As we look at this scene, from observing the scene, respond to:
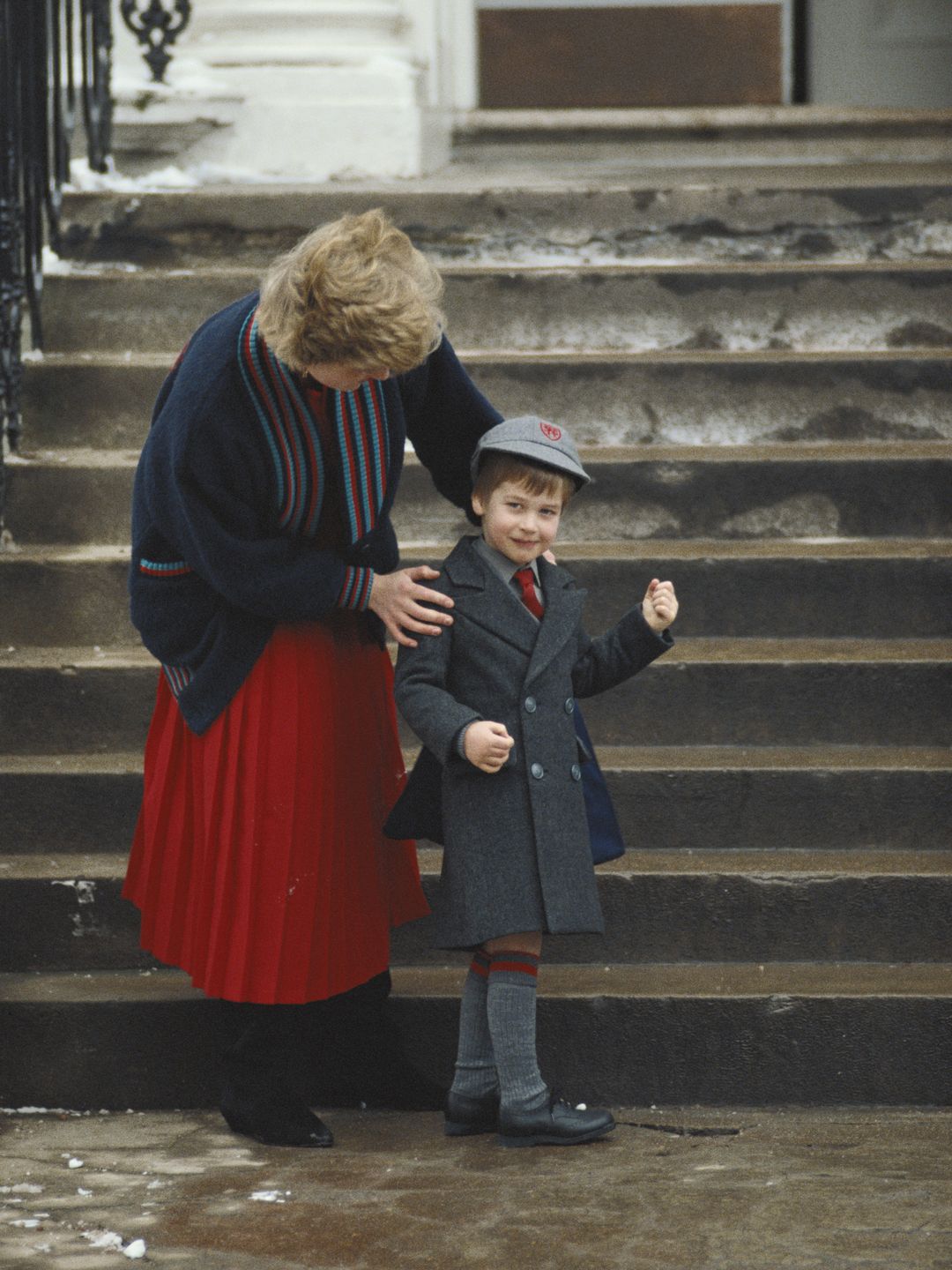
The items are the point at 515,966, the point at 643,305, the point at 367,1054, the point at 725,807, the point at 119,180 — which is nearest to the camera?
the point at 515,966

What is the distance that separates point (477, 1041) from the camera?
3.07m

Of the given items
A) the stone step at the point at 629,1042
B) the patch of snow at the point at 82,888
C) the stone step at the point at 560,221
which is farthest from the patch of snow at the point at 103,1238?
the stone step at the point at 560,221

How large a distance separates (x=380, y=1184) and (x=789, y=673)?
5.34ft

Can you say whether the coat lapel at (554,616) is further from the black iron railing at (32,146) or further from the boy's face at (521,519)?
the black iron railing at (32,146)

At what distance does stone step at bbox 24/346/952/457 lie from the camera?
4.58 meters

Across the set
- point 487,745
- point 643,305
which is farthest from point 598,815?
point 643,305

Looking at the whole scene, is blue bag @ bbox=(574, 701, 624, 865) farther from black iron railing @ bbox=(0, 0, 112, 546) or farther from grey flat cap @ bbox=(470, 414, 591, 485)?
black iron railing @ bbox=(0, 0, 112, 546)

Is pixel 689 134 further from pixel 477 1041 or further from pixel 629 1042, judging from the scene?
pixel 477 1041

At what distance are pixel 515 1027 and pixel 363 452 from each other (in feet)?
3.43

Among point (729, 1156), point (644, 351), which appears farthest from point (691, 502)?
point (729, 1156)

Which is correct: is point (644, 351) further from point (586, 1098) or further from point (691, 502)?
point (586, 1098)

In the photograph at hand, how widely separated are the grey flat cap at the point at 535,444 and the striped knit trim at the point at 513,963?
84 cm

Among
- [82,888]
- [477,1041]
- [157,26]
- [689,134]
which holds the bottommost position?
[477,1041]

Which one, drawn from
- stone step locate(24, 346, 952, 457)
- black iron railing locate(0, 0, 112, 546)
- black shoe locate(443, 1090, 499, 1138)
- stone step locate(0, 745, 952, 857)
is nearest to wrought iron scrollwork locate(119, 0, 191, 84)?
black iron railing locate(0, 0, 112, 546)
